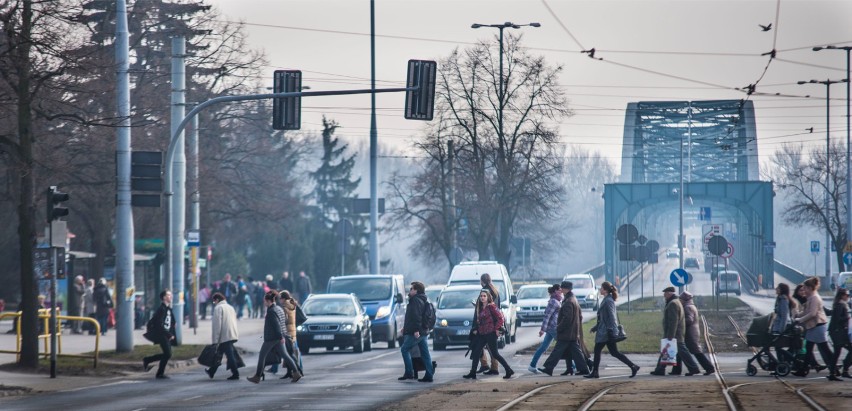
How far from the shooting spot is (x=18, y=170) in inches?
939

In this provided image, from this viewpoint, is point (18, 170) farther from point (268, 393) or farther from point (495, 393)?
point (495, 393)

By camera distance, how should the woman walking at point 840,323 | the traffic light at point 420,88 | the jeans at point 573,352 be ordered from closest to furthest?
the woman walking at point 840,323, the jeans at point 573,352, the traffic light at point 420,88

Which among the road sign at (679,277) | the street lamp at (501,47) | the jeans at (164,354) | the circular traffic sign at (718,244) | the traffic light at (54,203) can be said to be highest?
the street lamp at (501,47)

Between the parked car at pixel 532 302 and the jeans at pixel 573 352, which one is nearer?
the jeans at pixel 573 352

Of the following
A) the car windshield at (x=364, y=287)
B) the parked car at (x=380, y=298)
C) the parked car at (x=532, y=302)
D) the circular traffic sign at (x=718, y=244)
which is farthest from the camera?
the parked car at (x=532, y=302)

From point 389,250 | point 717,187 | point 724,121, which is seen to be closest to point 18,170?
point 717,187

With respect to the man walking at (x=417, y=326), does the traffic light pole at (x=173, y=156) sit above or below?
above

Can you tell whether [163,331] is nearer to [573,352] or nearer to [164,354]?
[164,354]

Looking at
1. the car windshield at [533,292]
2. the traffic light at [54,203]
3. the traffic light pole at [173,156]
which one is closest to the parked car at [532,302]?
the car windshield at [533,292]

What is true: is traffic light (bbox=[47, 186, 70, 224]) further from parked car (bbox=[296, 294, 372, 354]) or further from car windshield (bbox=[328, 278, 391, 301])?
car windshield (bbox=[328, 278, 391, 301])

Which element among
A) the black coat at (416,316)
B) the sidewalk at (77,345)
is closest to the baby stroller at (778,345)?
the black coat at (416,316)

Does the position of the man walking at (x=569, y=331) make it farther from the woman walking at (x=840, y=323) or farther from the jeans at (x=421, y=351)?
the woman walking at (x=840, y=323)

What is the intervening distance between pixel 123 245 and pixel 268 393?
977cm

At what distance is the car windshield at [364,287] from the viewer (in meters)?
36.4
